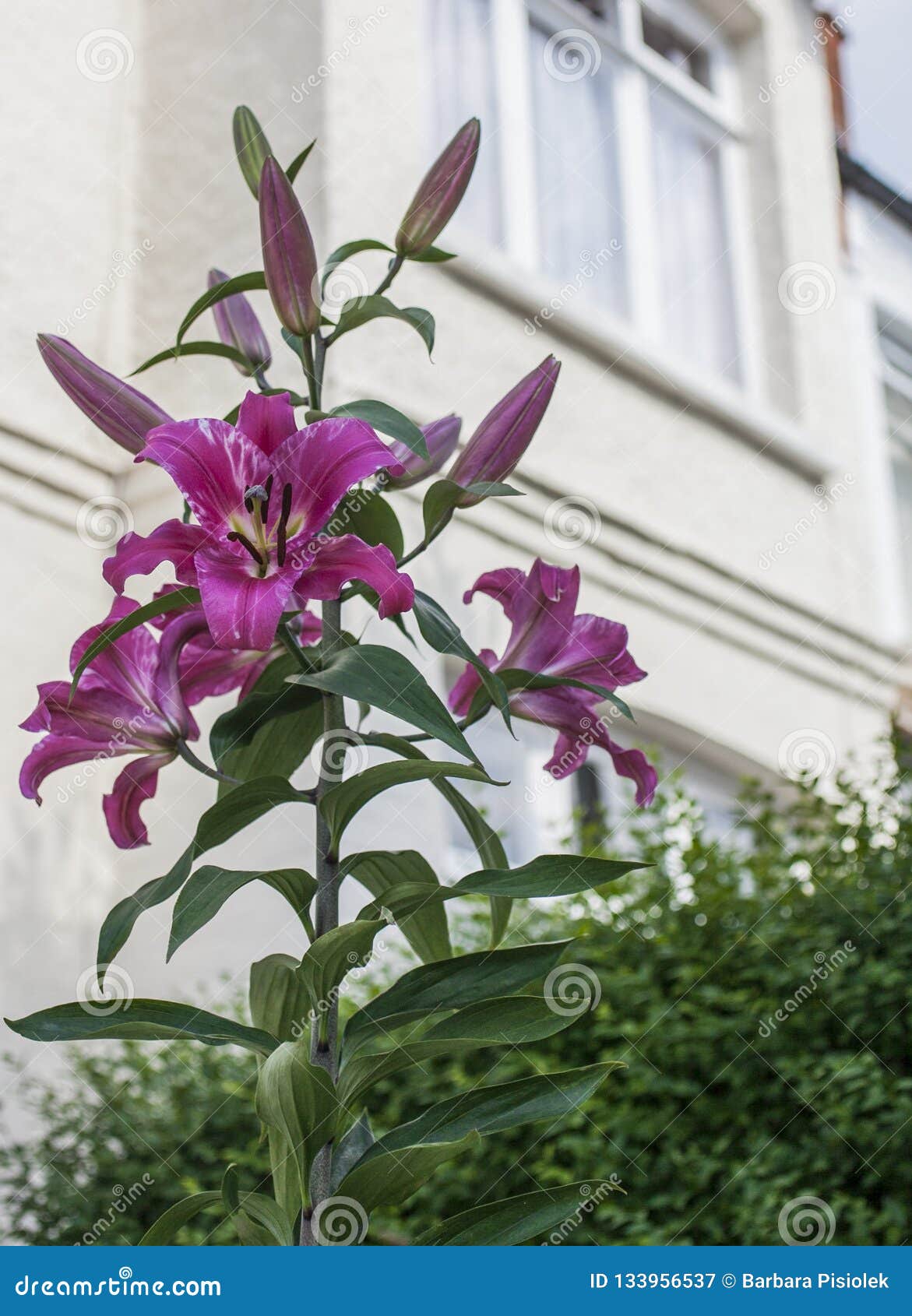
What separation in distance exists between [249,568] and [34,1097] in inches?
114

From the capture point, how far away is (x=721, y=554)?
5660 millimetres

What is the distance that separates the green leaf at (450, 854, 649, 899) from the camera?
4.25ft

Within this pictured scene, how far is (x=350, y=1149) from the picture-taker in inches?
54.1

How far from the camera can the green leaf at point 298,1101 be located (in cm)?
123

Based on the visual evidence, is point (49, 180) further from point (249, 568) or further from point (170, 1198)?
point (249, 568)

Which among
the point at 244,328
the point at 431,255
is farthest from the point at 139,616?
the point at 431,255

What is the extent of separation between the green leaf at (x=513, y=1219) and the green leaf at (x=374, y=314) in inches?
32.5

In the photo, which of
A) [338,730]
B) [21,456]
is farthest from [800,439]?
[338,730]

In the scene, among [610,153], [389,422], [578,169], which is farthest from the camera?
[610,153]

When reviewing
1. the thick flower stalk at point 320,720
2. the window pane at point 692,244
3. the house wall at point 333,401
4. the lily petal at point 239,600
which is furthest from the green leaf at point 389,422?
the window pane at point 692,244

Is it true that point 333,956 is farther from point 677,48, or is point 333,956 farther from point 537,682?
point 677,48

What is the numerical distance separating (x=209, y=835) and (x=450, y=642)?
293 millimetres

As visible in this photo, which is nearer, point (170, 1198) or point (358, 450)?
point (358, 450)

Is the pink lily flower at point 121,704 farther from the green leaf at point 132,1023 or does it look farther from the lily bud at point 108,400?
the green leaf at point 132,1023
